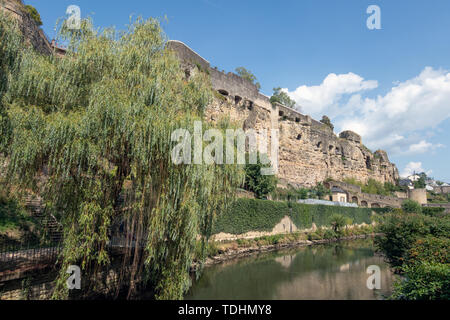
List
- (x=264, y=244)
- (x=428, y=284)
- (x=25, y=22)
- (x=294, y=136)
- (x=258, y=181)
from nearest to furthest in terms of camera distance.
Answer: (x=428, y=284)
(x=25, y=22)
(x=264, y=244)
(x=258, y=181)
(x=294, y=136)

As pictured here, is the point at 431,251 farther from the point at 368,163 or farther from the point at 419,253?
the point at 368,163

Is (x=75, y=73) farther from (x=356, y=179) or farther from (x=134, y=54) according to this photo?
(x=356, y=179)

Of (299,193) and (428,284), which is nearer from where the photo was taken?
(428,284)

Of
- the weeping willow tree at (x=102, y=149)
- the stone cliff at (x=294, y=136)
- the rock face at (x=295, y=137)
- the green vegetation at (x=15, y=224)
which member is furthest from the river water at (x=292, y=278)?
the rock face at (x=295, y=137)

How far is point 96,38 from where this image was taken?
695cm

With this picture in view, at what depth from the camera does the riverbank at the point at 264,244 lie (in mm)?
13937

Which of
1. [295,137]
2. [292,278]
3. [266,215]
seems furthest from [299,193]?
[292,278]

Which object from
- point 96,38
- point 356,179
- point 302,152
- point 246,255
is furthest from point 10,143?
point 356,179

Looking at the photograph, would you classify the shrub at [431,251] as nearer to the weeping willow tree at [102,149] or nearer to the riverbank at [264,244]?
the weeping willow tree at [102,149]

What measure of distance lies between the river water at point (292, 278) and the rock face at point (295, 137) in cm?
980

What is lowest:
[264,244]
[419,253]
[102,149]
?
[264,244]

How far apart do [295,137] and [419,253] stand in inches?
1029

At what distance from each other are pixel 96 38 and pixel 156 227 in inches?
196

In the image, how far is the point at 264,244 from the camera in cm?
1825
